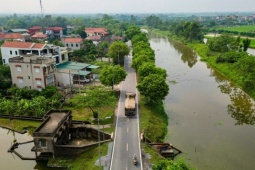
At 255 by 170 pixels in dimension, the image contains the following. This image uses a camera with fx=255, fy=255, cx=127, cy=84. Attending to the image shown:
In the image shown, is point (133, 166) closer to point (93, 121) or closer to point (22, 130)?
point (93, 121)

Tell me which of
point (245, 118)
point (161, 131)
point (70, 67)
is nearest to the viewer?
point (161, 131)

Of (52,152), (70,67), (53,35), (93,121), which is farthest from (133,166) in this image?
(53,35)

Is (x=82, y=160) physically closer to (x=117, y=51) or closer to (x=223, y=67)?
(x=117, y=51)

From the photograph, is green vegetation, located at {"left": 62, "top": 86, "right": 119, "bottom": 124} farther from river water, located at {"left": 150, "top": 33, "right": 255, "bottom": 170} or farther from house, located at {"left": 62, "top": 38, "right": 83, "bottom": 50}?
house, located at {"left": 62, "top": 38, "right": 83, "bottom": 50}

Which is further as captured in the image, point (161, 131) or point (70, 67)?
point (70, 67)

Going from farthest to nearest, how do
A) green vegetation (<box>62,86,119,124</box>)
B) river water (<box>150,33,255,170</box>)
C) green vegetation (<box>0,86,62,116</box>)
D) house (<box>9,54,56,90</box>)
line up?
house (<box>9,54,56,90</box>), green vegetation (<box>0,86,62,116</box>), green vegetation (<box>62,86,119,124</box>), river water (<box>150,33,255,170</box>)

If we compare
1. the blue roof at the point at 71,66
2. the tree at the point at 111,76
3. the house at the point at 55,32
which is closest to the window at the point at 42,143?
the tree at the point at 111,76

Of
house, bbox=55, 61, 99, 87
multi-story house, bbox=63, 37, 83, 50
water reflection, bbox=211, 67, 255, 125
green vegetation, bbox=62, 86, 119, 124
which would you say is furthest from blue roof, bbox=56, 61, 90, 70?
water reflection, bbox=211, 67, 255, 125
